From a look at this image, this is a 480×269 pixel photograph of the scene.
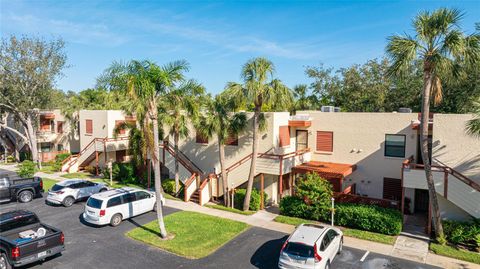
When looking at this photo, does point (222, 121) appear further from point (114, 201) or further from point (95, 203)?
point (95, 203)

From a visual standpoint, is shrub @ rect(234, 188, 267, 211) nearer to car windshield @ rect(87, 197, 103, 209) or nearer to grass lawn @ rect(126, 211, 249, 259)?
grass lawn @ rect(126, 211, 249, 259)

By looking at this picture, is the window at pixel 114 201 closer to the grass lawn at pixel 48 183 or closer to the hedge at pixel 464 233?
the grass lawn at pixel 48 183

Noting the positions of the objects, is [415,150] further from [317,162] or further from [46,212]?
[46,212]

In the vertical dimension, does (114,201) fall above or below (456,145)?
below

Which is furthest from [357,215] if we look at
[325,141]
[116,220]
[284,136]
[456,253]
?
Answer: [116,220]

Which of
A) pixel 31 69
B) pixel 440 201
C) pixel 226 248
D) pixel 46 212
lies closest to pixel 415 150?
pixel 440 201

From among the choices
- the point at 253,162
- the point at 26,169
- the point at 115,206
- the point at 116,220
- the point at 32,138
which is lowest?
the point at 116,220
